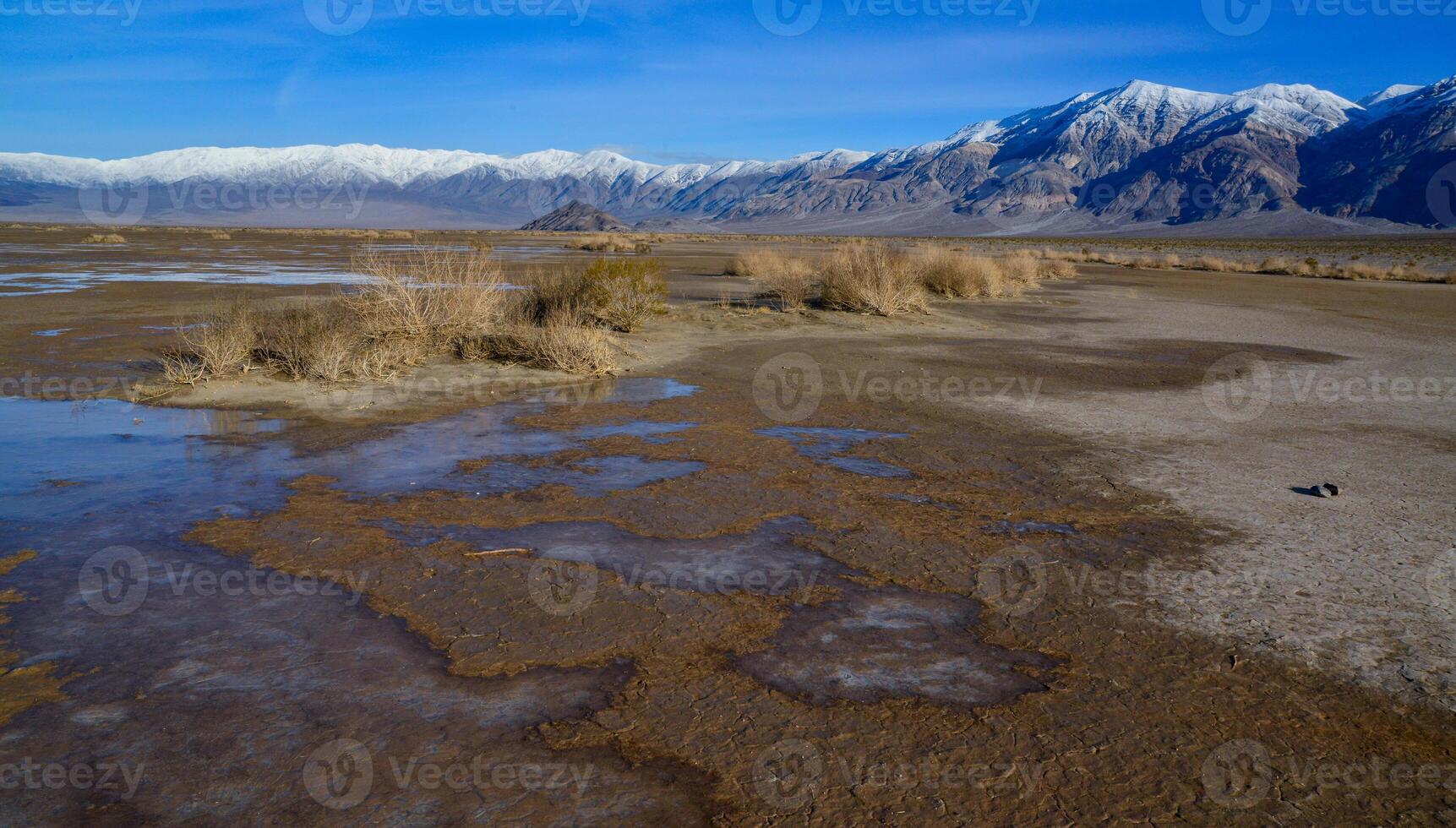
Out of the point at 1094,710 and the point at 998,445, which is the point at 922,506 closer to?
the point at 998,445

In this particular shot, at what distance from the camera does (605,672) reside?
4.28 meters

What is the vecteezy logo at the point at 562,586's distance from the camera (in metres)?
5.03

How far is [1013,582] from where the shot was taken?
5387mm

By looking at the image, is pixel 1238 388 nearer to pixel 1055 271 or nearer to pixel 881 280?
pixel 881 280

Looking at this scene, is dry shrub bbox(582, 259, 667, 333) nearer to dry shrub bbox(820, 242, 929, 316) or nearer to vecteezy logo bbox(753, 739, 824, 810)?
dry shrub bbox(820, 242, 929, 316)

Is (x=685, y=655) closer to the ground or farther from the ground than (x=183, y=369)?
closer to the ground

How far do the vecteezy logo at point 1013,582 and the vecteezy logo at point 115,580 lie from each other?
459cm

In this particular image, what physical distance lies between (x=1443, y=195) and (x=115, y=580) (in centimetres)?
18069

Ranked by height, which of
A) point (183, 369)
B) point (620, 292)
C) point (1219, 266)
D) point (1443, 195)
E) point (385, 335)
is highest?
point (1443, 195)

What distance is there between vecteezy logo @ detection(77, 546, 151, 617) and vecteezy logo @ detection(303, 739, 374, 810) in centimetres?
197

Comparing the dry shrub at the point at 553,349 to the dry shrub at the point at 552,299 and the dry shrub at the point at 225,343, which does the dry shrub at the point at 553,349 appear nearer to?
the dry shrub at the point at 552,299

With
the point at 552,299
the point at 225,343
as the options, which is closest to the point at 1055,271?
the point at 552,299

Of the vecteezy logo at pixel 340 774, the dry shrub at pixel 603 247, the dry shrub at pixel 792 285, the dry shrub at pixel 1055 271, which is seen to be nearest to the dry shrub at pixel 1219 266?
the dry shrub at pixel 1055 271

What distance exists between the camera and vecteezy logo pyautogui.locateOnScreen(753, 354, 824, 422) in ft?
33.9
